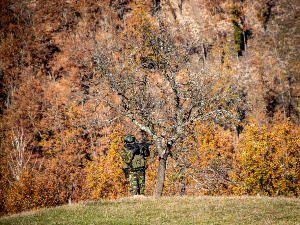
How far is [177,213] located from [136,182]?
151 inches

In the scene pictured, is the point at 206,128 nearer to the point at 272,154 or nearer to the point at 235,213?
the point at 272,154

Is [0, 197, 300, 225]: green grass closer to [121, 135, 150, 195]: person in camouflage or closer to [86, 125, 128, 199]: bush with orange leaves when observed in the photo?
[121, 135, 150, 195]: person in camouflage

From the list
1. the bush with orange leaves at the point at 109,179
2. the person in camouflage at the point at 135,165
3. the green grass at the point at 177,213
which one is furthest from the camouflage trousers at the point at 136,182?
the bush with orange leaves at the point at 109,179

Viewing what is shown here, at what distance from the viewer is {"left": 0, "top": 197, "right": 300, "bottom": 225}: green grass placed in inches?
253

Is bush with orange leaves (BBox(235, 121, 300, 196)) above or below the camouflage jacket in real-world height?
below

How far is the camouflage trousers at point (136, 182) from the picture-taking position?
10.6 m

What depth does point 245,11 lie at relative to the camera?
229ft

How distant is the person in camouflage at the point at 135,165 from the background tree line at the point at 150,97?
0.89m

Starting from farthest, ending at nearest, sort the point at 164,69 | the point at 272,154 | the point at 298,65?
the point at 298,65 → the point at 272,154 → the point at 164,69

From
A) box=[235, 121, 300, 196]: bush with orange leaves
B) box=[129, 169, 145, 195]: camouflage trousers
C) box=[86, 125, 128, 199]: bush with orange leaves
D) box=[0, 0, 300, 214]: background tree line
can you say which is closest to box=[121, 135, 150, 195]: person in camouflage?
box=[129, 169, 145, 195]: camouflage trousers

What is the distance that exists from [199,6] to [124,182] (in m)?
62.3

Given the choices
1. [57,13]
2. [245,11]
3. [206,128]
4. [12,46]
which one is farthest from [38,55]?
[245,11]

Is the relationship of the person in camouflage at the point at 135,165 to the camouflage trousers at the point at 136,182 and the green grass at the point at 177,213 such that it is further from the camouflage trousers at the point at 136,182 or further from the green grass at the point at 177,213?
the green grass at the point at 177,213

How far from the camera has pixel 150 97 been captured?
12422 mm
